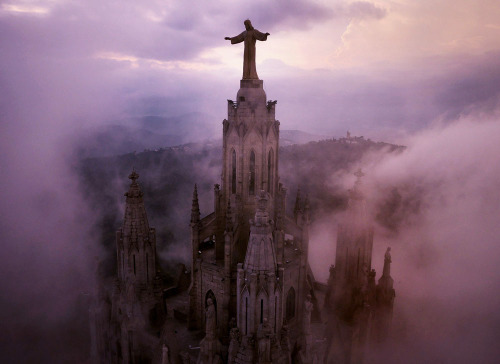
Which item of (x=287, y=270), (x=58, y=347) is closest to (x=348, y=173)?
(x=287, y=270)

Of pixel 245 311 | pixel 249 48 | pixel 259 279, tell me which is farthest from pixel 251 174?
pixel 245 311

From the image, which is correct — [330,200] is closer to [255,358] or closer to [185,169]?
[185,169]

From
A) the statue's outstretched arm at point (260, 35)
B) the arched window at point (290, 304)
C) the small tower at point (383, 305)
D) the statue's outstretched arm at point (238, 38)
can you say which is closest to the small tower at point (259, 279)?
the arched window at point (290, 304)

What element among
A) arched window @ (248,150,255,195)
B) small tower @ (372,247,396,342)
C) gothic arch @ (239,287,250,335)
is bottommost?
small tower @ (372,247,396,342)

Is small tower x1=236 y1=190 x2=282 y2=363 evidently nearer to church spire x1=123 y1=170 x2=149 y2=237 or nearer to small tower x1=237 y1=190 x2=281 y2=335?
small tower x1=237 y1=190 x2=281 y2=335

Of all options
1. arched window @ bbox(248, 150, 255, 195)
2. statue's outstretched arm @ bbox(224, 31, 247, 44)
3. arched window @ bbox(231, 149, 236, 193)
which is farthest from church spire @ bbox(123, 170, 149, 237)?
statue's outstretched arm @ bbox(224, 31, 247, 44)

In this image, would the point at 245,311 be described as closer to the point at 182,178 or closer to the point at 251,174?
the point at 251,174
